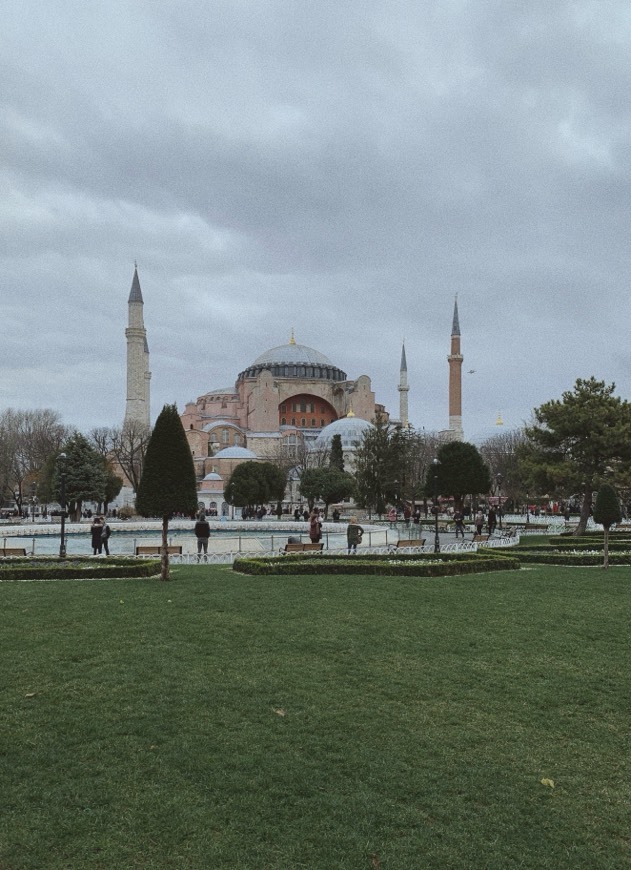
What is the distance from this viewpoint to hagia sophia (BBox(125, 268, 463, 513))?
180ft

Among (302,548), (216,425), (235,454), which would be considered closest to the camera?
(302,548)

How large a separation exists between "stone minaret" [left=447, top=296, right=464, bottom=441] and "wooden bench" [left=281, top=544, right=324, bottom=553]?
50.8 m

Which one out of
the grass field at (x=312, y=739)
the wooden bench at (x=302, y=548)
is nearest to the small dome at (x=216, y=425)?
the wooden bench at (x=302, y=548)

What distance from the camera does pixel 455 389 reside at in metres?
66.6

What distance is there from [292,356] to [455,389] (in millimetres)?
22545

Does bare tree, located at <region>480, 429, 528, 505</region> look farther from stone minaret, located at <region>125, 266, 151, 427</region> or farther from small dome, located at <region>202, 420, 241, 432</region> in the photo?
stone minaret, located at <region>125, 266, 151, 427</region>

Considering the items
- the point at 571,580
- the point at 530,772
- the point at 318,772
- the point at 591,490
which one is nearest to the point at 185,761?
the point at 318,772

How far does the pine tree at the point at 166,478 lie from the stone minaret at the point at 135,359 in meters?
43.4

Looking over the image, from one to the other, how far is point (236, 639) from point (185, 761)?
269 cm

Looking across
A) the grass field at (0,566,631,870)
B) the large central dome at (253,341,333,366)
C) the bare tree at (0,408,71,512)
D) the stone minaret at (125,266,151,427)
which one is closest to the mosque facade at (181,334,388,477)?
the large central dome at (253,341,333,366)

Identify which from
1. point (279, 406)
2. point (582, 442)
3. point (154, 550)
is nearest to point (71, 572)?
point (154, 550)

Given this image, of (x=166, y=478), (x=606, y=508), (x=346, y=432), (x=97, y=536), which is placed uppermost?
(x=346, y=432)

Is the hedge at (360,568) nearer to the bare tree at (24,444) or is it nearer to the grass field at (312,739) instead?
the grass field at (312,739)

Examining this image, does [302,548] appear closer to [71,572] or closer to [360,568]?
[360,568]
